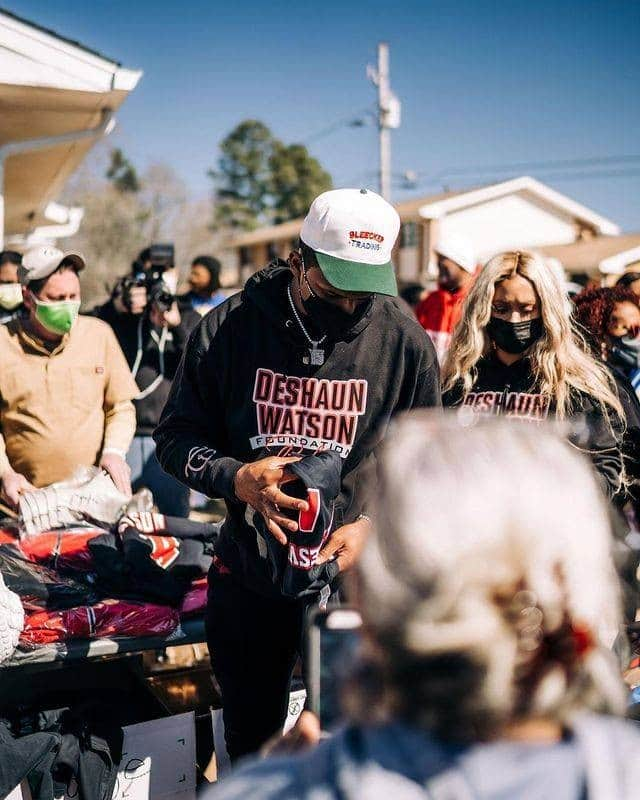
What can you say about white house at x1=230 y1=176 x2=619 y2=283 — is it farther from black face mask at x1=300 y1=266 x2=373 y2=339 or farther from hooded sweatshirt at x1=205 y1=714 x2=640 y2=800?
hooded sweatshirt at x1=205 y1=714 x2=640 y2=800

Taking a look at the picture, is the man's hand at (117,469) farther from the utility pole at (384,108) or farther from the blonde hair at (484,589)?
the utility pole at (384,108)

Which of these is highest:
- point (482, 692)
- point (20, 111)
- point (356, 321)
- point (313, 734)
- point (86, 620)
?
point (20, 111)

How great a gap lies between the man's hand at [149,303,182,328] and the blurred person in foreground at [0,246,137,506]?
1.25 m

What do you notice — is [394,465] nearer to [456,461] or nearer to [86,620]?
[456,461]

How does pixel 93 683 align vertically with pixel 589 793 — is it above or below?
below

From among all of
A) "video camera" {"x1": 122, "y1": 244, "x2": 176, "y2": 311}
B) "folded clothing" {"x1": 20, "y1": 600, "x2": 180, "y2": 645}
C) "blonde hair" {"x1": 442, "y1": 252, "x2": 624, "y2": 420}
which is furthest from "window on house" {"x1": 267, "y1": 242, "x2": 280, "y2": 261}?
"folded clothing" {"x1": 20, "y1": 600, "x2": 180, "y2": 645}

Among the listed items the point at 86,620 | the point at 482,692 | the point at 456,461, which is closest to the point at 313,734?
the point at 482,692

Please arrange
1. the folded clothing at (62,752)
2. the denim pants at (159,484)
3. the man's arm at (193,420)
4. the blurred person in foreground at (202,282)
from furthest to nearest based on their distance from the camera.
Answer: the blurred person in foreground at (202,282) < the denim pants at (159,484) < the folded clothing at (62,752) < the man's arm at (193,420)

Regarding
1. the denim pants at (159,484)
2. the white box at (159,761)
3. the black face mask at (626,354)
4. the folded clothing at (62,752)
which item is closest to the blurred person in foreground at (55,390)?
the denim pants at (159,484)

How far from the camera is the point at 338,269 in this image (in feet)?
6.66

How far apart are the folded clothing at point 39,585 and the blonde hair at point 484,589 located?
230 cm

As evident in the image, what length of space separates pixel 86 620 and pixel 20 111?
5.60 meters

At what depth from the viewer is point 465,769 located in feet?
2.91

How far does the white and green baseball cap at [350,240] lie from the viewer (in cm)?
203
